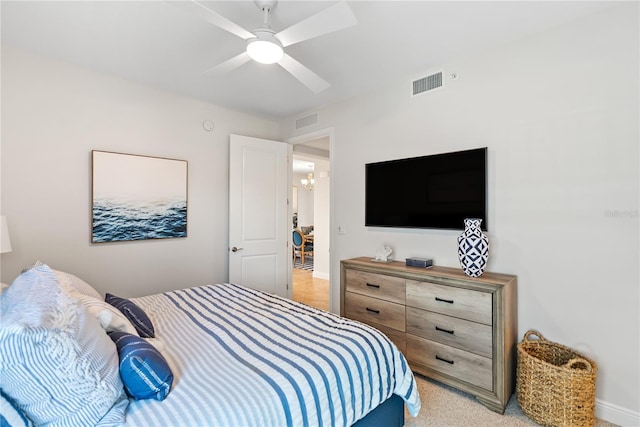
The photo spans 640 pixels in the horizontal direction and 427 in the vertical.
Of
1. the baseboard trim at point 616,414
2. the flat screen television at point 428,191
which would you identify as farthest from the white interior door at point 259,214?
the baseboard trim at point 616,414

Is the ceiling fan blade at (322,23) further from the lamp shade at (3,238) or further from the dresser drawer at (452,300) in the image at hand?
the lamp shade at (3,238)

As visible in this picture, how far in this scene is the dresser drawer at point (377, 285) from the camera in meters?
2.50

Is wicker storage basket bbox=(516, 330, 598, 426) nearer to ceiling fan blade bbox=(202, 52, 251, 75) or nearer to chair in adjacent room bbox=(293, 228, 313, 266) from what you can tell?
ceiling fan blade bbox=(202, 52, 251, 75)

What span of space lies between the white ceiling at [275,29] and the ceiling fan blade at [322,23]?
278mm

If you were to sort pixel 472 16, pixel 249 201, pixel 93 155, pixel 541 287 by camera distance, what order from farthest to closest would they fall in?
1. pixel 249 201
2. pixel 93 155
3. pixel 541 287
4. pixel 472 16

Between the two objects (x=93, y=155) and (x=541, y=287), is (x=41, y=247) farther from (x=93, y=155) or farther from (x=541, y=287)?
(x=541, y=287)

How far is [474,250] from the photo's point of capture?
2174 mm

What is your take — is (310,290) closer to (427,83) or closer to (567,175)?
(427,83)

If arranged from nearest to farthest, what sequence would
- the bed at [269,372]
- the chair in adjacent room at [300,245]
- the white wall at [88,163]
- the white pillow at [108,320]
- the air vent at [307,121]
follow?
the bed at [269,372] → the white pillow at [108,320] → the white wall at [88,163] → the air vent at [307,121] → the chair in adjacent room at [300,245]

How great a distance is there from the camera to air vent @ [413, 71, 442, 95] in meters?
2.66

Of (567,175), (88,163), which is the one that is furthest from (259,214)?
(567,175)

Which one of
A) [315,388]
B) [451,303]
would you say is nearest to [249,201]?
[451,303]

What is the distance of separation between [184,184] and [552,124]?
10.9 ft

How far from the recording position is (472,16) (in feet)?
6.48
